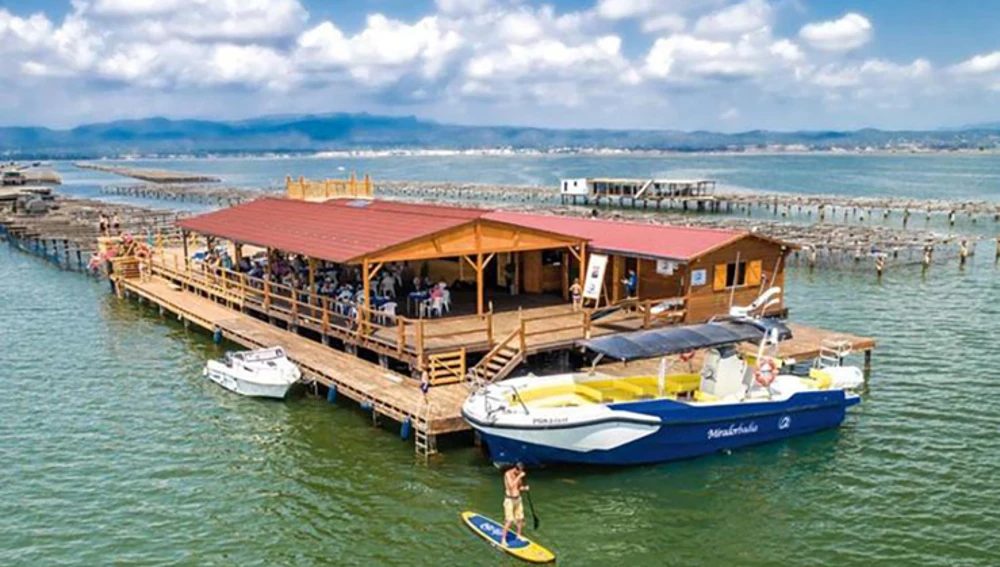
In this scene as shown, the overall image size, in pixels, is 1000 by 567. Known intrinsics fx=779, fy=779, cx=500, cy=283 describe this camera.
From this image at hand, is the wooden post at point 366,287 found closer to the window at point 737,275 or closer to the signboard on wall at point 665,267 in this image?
the signboard on wall at point 665,267

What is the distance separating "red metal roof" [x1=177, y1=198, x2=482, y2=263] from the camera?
78.0 ft

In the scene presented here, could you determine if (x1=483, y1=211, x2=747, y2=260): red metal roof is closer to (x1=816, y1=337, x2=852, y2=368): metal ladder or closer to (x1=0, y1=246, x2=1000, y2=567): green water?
(x1=816, y1=337, x2=852, y2=368): metal ladder

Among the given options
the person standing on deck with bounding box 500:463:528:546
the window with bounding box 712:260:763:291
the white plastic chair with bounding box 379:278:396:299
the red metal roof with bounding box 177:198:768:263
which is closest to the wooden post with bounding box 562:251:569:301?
the red metal roof with bounding box 177:198:768:263

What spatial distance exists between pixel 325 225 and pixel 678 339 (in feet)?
47.7

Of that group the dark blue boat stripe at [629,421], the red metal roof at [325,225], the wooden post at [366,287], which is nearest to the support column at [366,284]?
the wooden post at [366,287]

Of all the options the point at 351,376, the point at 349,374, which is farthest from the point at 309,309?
the point at 351,376

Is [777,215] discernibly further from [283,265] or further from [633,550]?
[633,550]

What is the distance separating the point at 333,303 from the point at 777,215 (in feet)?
222

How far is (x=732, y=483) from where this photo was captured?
1772cm

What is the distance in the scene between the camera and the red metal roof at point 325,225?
23.8m

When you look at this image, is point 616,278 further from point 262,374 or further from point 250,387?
point 250,387

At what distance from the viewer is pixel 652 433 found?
17.8m

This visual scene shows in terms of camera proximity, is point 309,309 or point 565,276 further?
point 565,276

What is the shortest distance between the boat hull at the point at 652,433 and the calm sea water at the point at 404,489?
0.40 m
